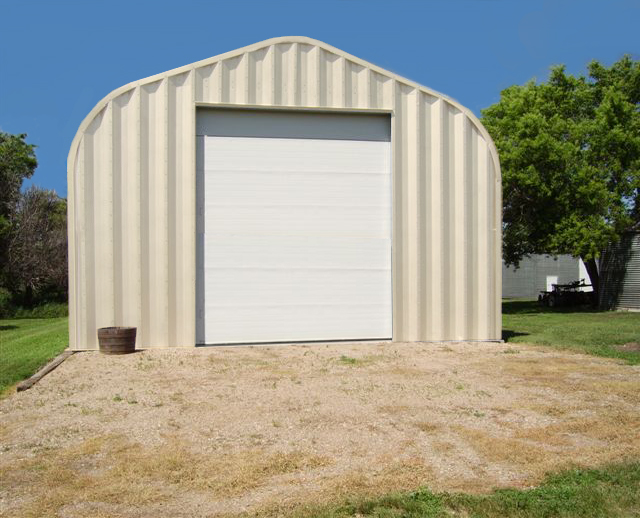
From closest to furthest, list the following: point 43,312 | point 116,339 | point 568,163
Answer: point 116,339
point 568,163
point 43,312

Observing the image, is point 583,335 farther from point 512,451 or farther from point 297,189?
point 512,451

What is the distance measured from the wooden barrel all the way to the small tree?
20.9m

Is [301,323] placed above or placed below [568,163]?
below

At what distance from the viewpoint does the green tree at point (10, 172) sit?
95.1 feet

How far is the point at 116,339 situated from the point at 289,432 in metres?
6.28

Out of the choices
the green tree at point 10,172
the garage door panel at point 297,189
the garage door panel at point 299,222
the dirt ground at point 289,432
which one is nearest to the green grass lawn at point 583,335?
the dirt ground at point 289,432

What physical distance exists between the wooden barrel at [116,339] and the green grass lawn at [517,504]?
8.04 meters

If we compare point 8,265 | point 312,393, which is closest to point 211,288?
point 312,393

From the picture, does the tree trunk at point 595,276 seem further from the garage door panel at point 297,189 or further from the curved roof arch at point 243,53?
the garage door panel at point 297,189

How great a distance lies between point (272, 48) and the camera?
12.3 metres

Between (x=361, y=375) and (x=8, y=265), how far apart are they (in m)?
25.4

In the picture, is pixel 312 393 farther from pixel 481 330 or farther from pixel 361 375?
pixel 481 330

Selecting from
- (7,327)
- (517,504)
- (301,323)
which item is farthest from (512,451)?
(7,327)

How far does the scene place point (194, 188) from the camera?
12.0m
